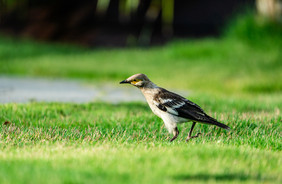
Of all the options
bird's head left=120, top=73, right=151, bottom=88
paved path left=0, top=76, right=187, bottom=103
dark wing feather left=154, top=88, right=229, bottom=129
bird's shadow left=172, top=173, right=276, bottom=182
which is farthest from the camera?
paved path left=0, top=76, right=187, bottom=103

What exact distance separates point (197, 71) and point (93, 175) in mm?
8329

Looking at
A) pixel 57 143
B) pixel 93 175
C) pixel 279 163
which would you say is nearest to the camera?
pixel 93 175

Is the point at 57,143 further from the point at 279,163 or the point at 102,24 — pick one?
the point at 102,24

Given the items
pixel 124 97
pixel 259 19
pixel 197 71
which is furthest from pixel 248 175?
pixel 259 19

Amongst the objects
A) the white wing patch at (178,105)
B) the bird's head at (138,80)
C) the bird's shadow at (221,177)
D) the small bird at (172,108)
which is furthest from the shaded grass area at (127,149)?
the bird's head at (138,80)

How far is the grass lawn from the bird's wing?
0.27m

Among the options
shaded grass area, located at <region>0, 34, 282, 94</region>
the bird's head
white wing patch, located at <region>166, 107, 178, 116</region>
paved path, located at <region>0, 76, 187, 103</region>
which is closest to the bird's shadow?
white wing patch, located at <region>166, 107, 178, 116</region>

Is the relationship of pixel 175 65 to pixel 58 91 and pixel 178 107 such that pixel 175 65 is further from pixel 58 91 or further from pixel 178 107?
pixel 178 107

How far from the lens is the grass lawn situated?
3.65 meters

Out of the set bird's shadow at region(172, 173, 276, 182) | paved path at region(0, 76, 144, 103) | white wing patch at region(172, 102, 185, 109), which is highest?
paved path at region(0, 76, 144, 103)

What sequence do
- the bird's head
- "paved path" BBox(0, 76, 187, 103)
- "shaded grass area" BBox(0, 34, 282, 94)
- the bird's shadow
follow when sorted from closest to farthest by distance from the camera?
the bird's shadow → the bird's head → "paved path" BBox(0, 76, 187, 103) → "shaded grass area" BBox(0, 34, 282, 94)

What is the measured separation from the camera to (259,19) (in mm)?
12914

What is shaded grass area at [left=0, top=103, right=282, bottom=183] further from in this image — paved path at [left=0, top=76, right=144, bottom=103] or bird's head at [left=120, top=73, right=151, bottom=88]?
paved path at [left=0, top=76, right=144, bottom=103]

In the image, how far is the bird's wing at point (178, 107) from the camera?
16.2 ft
